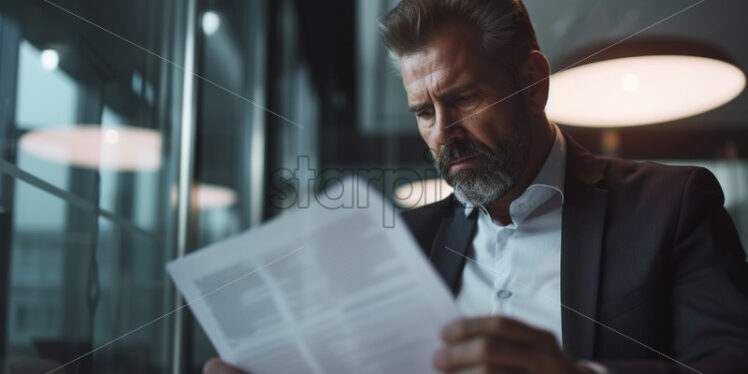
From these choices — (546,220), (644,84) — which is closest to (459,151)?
(546,220)

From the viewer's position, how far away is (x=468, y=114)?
2.49 ft

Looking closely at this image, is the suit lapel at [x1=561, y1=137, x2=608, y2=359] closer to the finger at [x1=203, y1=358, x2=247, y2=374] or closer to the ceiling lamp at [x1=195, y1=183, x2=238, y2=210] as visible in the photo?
the finger at [x1=203, y1=358, x2=247, y2=374]

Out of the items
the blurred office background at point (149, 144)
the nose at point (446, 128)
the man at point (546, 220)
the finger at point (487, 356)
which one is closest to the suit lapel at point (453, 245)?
the man at point (546, 220)

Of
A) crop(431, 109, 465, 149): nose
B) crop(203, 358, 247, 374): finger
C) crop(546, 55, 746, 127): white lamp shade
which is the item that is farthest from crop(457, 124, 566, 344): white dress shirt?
crop(203, 358, 247, 374): finger

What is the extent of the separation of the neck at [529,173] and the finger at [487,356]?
0.47m

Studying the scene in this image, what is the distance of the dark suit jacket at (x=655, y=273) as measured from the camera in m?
0.59

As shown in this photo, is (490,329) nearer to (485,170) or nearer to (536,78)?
(485,170)

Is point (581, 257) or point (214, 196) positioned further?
point (214, 196)

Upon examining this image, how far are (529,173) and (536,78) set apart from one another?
149 mm

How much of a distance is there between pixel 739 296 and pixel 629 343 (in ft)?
0.41

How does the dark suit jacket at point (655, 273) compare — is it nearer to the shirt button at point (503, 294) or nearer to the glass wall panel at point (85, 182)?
the shirt button at point (503, 294)

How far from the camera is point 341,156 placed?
230cm

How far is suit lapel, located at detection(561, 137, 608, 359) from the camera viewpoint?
0.64 metres

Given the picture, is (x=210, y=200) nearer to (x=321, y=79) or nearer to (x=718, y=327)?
(x=718, y=327)
